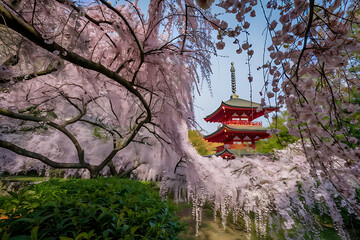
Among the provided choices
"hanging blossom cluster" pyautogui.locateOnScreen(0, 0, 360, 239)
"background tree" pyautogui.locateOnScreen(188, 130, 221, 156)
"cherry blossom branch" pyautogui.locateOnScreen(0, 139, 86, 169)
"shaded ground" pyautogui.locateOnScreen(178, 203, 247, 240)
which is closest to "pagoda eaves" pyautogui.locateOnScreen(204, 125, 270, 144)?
"background tree" pyautogui.locateOnScreen(188, 130, 221, 156)

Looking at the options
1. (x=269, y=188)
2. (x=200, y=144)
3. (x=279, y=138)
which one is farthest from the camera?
(x=200, y=144)

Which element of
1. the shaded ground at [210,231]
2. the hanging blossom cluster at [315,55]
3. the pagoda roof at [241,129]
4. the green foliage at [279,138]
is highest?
the pagoda roof at [241,129]

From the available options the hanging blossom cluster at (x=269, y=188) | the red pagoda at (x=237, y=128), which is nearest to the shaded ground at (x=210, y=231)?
the hanging blossom cluster at (x=269, y=188)

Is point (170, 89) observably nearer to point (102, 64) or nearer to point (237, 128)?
point (102, 64)

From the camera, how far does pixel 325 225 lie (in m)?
7.94

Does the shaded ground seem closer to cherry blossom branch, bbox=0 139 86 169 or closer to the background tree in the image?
cherry blossom branch, bbox=0 139 86 169

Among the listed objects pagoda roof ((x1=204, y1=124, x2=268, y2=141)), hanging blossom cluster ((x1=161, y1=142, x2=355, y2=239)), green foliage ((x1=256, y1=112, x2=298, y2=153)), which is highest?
pagoda roof ((x1=204, y1=124, x2=268, y2=141))

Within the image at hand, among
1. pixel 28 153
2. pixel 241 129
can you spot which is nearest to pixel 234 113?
pixel 241 129

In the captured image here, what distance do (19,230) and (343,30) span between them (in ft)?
8.61

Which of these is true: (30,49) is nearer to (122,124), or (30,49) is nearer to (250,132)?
(122,124)

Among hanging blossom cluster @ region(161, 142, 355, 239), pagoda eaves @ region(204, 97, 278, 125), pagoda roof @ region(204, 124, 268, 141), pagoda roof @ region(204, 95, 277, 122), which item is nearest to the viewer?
hanging blossom cluster @ region(161, 142, 355, 239)

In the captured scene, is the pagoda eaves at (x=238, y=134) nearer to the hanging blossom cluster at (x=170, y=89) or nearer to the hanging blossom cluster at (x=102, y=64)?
the hanging blossom cluster at (x=170, y=89)

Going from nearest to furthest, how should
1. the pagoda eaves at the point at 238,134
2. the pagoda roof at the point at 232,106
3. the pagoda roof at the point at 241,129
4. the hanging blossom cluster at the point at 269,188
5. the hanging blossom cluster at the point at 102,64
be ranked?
the hanging blossom cluster at the point at 102,64
the hanging blossom cluster at the point at 269,188
the pagoda roof at the point at 241,129
the pagoda eaves at the point at 238,134
the pagoda roof at the point at 232,106

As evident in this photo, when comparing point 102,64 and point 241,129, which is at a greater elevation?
point 241,129
